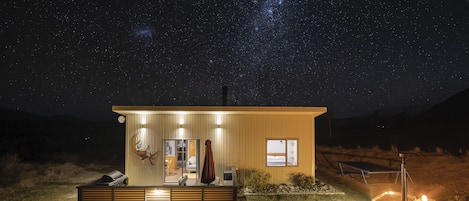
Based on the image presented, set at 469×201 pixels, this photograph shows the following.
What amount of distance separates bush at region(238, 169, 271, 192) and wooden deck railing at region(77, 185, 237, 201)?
8.68 feet

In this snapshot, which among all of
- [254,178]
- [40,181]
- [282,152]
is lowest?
[40,181]

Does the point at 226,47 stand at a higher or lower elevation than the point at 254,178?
higher

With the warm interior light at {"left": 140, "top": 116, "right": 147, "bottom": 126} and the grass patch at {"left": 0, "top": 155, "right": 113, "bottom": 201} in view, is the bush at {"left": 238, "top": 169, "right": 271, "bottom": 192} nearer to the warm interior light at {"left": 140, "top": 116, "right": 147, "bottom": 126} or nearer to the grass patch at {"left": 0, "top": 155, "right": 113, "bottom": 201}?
the warm interior light at {"left": 140, "top": 116, "right": 147, "bottom": 126}

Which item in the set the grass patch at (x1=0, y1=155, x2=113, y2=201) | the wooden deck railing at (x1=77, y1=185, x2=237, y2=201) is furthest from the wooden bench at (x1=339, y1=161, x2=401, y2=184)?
the grass patch at (x1=0, y1=155, x2=113, y2=201)

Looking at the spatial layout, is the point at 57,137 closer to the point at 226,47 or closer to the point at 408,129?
the point at 226,47

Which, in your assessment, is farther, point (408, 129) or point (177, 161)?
point (408, 129)

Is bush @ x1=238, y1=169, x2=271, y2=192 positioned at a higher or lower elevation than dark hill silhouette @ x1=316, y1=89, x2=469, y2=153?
lower

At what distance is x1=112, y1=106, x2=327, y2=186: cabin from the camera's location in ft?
37.7

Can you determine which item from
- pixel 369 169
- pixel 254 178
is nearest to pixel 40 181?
pixel 254 178

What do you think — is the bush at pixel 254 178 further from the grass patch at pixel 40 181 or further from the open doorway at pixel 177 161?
the grass patch at pixel 40 181

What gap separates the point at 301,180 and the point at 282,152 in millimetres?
1580

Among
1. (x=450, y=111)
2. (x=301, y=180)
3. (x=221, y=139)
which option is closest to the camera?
(x=301, y=180)

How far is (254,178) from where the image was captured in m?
11.2

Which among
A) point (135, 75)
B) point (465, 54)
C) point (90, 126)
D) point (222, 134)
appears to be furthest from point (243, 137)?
point (90, 126)
